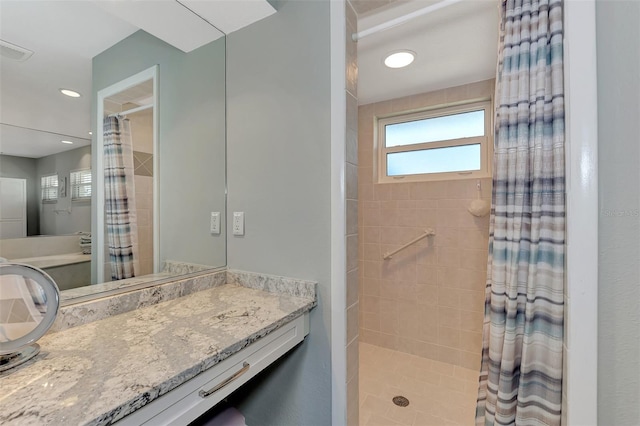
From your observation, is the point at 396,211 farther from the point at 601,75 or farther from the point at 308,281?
the point at 601,75

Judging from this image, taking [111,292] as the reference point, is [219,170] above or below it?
above

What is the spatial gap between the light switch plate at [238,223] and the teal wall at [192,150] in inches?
4.1

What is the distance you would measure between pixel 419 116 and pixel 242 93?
65.9 inches

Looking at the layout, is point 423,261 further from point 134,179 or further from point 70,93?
point 70,93

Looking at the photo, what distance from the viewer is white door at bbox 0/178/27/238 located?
0.79 m

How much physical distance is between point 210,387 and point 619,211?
130 cm

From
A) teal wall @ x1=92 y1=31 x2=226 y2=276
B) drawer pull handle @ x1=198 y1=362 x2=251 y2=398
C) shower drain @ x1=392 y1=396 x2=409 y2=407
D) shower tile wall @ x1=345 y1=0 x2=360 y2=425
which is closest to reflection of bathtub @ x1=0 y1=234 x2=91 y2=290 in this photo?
teal wall @ x1=92 y1=31 x2=226 y2=276

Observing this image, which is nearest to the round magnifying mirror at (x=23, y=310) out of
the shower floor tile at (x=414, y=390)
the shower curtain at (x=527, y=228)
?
the shower curtain at (x=527, y=228)

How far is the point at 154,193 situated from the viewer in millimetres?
1262

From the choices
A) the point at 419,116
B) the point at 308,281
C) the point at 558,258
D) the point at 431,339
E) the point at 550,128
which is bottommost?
the point at 431,339

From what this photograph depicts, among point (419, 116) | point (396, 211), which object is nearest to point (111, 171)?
point (396, 211)

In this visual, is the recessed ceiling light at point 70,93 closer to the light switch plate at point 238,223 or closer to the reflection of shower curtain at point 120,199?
the reflection of shower curtain at point 120,199

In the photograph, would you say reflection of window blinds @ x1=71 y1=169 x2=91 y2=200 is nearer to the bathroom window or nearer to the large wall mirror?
the large wall mirror

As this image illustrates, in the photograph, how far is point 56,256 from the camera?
90 centimetres
